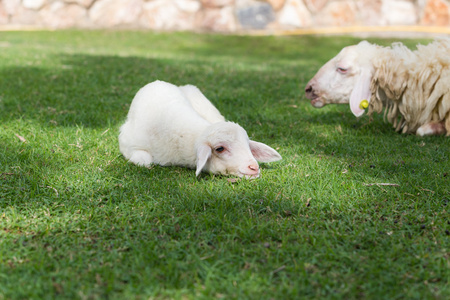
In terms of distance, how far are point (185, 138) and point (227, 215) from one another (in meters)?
0.90

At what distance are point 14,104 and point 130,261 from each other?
363 centimetres

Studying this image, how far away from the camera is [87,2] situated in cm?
1585

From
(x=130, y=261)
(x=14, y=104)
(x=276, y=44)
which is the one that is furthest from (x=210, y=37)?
(x=130, y=261)

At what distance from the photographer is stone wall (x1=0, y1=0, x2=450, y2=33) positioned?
615 inches

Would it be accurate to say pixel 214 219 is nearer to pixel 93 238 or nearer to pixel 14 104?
pixel 93 238

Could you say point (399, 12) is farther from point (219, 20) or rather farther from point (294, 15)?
point (219, 20)

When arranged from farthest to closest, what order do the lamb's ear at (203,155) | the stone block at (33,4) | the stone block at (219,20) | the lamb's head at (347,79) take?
the stone block at (219,20)
the stone block at (33,4)
the lamb's head at (347,79)
the lamb's ear at (203,155)

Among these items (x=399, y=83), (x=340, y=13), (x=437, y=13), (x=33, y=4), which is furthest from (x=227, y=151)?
(x=33, y=4)

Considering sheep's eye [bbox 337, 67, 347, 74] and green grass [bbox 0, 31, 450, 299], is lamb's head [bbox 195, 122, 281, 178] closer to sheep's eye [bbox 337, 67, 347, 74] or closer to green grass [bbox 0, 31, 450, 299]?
green grass [bbox 0, 31, 450, 299]

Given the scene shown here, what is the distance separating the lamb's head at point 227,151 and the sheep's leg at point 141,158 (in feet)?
1.58

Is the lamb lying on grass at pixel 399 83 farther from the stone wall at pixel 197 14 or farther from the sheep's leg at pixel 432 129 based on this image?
the stone wall at pixel 197 14

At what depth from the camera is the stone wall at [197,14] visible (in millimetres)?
15617

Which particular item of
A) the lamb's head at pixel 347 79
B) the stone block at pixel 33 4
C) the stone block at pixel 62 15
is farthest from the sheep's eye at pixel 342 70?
the stone block at pixel 33 4

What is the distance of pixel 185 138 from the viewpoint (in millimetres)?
3508
